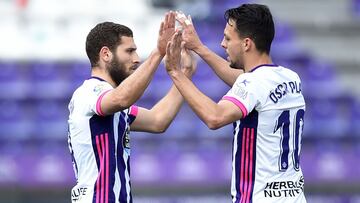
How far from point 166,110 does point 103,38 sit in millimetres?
964

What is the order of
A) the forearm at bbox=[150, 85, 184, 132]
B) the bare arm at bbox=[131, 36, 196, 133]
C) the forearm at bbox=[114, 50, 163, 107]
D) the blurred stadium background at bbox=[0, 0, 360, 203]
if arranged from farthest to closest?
the blurred stadium background at bbox=[0, 0, 360, 203] → the forearm at bbox=[150, 85, 184, 132] → the bare arm at bbox=[131, 36, 196, 133] → the forearm at bbox=[114, 50, 163, 107]

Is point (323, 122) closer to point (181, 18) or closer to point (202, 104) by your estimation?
point (181, 18)

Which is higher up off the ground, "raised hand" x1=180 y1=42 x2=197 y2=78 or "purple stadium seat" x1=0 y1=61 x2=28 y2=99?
"purple stadium seat" x1=0 y1=61 x2=28 y2=99

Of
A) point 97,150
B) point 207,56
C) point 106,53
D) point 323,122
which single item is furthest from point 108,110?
point 323,122

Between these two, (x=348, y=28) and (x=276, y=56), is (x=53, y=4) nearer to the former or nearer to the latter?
(x=276, y=56)

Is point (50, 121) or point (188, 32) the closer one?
point (188, 32)

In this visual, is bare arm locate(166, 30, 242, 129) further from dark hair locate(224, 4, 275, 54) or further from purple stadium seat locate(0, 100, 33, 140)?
purple stadium seat locate(0, 100, 33, 140)

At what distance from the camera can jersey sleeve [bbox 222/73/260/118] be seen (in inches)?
243

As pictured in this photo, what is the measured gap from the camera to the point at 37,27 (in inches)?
655

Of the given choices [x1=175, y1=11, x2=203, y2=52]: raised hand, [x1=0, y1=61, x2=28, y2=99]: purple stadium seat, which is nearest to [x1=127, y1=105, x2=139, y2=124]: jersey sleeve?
[x1=175, y1=11, x2=203, y2=52]: raised hand

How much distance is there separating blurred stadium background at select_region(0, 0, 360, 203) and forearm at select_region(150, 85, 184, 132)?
6.16 metres

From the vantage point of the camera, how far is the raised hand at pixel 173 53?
6258mm

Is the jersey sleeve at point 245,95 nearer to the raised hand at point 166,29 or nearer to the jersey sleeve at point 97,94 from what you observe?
the raised hand at point 166,29

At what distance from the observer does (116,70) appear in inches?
265
